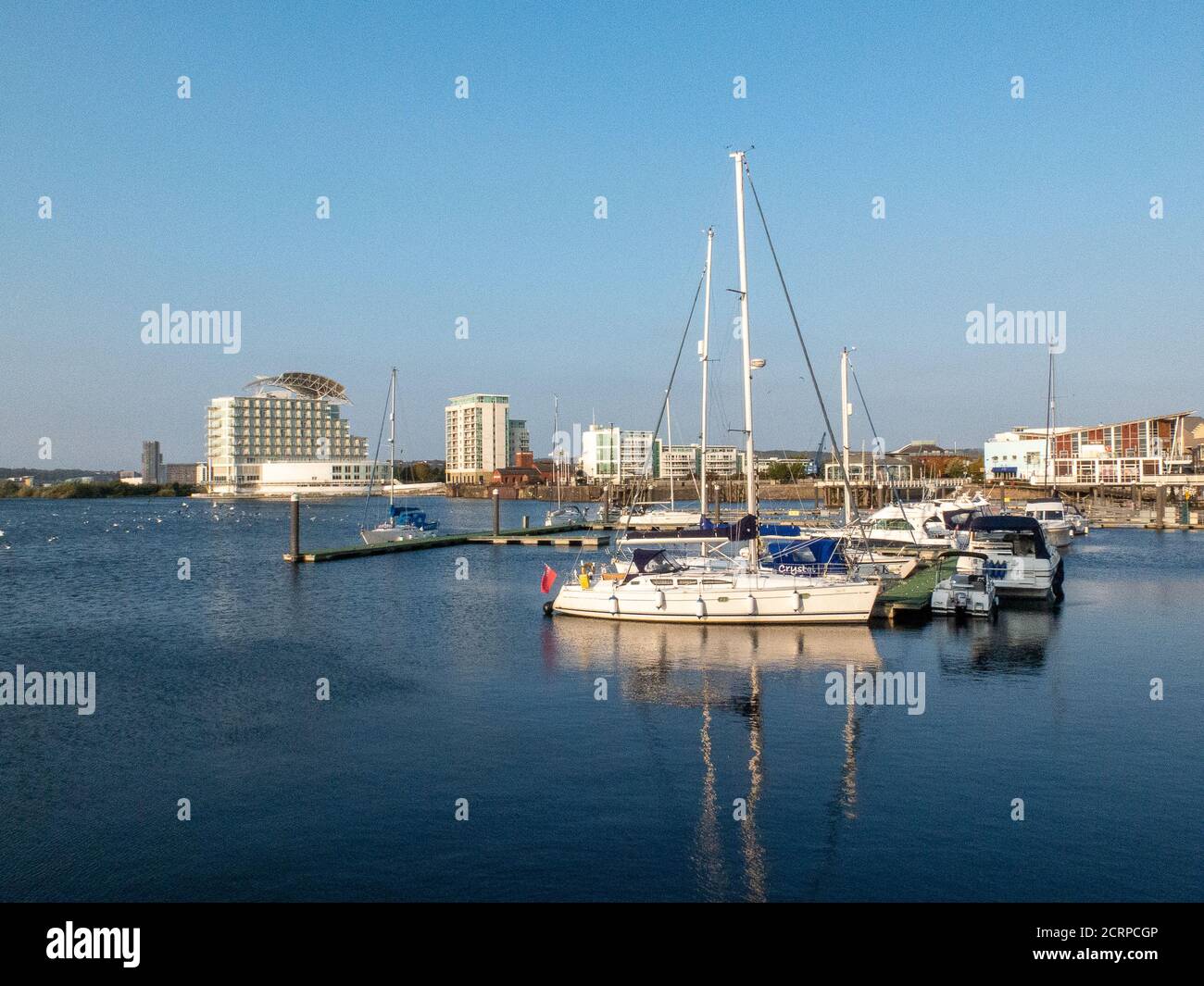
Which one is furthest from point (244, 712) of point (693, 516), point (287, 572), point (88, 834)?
point (693, 516)

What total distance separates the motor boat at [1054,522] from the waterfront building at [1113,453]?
3963cm

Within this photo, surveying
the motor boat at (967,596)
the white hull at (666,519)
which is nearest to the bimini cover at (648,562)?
the motor boat at (967,596)

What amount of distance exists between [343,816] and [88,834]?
3793mm

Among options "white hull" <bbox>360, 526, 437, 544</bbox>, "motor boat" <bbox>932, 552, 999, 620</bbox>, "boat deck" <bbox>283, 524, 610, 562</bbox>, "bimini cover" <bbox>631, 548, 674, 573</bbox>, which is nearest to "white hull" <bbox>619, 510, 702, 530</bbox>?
"boat deck" <bbox>283, 524, 610, 562</bbox>

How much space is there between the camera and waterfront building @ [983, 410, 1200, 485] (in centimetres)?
11225

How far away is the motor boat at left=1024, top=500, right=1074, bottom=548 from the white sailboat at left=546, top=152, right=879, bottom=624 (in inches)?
1506

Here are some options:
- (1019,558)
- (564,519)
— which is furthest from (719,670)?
(564,519)

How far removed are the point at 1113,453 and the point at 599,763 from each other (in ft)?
394

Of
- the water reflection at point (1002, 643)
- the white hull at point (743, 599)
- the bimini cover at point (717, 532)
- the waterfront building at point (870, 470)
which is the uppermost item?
the waterfront building at point (870, 470)

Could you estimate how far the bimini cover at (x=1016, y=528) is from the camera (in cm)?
4038

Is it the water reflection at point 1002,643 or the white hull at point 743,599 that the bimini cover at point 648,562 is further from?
the water reflection at point 1002,643

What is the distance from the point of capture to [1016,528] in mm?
40406

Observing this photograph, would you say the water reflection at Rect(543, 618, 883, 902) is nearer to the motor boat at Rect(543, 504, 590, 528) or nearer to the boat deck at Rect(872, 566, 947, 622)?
the boat deck at Rect(872, 566, 947, 622)
